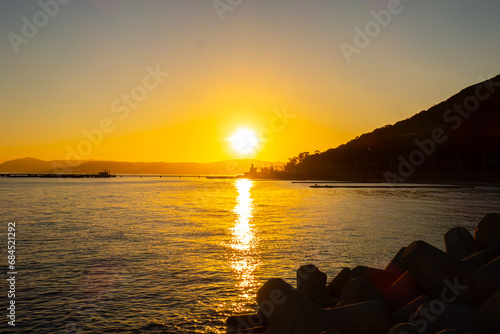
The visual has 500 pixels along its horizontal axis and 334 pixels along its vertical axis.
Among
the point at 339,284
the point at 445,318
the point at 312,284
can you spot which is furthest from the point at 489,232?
the point at 312,284

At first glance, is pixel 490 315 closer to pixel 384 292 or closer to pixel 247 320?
pixel 384 292

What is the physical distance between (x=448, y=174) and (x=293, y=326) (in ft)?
514

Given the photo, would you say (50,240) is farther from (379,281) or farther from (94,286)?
(379,281)

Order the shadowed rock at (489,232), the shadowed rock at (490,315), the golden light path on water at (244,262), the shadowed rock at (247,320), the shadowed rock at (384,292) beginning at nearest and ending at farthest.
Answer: the shadowed rock at (490,315) < the shadowed rock at (384,292) < the shadowed rock at (489,232) < the shadowed rock at (247,320) < the golden light path on water at (244,262)

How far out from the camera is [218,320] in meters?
9.09

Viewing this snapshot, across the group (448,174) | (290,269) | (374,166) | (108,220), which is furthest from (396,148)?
(290,269)

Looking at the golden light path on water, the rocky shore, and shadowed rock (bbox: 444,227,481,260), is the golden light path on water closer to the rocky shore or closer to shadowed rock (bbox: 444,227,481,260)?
the rocky shore

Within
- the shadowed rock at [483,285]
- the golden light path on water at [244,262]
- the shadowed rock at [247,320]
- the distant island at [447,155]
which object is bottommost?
the golden light path on water at [244,262]

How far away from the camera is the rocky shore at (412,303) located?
5.52 meters

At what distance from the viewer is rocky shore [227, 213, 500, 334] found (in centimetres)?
552

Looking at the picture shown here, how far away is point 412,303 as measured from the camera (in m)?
6.34

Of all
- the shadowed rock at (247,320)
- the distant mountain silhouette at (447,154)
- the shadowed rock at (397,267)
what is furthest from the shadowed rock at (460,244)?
the distant mountain silhouette at (447,154)

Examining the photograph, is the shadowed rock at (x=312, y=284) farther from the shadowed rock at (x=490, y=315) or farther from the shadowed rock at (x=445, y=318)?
the shadowed rock at (x=490, y=315)

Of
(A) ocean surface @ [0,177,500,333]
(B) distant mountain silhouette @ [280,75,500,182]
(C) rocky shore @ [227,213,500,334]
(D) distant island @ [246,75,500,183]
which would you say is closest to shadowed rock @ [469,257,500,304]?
(C) rocky shore @ [227,213,500,334]
